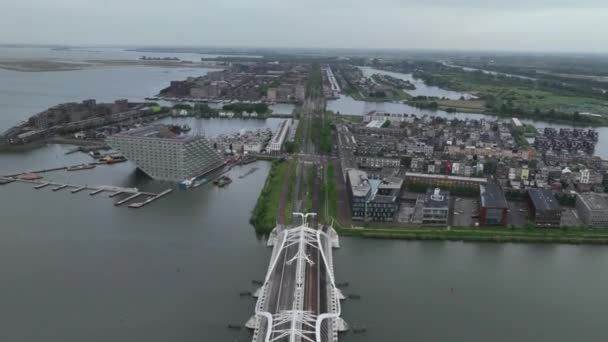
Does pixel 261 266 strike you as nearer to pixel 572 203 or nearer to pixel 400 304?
pixel 400 304

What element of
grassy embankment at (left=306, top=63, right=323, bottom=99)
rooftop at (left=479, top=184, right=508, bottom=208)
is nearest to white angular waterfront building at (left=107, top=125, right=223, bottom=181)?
rooftop at (left=479, top=184, right=508, bottom=208)

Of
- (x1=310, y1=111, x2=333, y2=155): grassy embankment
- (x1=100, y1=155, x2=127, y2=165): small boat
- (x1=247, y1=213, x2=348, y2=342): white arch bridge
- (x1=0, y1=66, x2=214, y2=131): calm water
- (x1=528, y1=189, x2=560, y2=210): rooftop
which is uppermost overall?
(x1=0, y1=66, x2=214, y2=131): calm water

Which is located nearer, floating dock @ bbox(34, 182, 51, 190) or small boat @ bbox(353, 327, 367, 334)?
small boat @ bbox(353, 327, 367, 334)

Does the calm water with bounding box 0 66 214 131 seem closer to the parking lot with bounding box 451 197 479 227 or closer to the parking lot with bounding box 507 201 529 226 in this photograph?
the parking lot with bounding box 451 197 479 227

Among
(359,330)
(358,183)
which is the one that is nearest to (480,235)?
(358,183)

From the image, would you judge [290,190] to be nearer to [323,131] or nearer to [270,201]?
[270,201]

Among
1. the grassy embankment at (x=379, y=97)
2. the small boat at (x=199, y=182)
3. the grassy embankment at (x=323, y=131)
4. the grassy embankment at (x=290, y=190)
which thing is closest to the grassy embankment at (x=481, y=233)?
the grassy embankment at (x=290, y=190)
